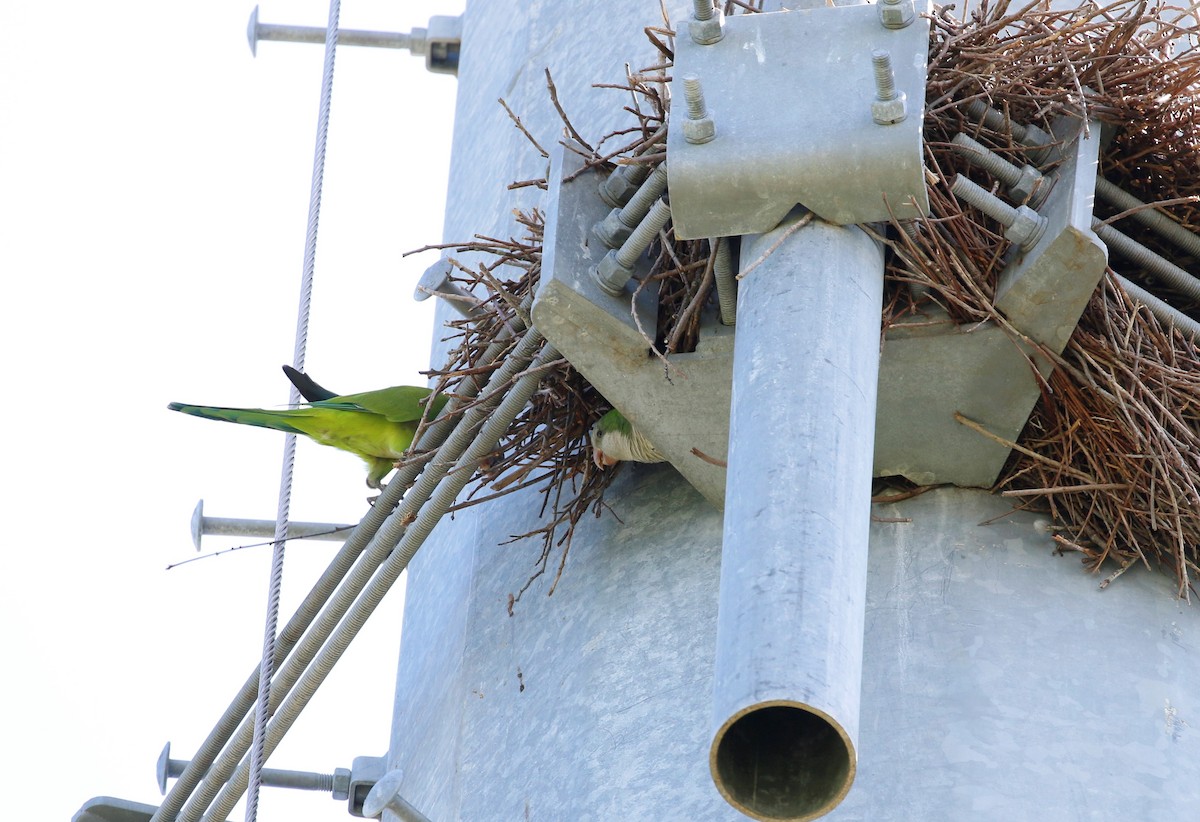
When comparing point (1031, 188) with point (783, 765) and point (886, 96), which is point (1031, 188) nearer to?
point (886, 96)

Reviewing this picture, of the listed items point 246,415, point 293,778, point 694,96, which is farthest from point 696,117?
point 293,778

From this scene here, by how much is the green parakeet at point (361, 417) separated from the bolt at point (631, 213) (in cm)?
157

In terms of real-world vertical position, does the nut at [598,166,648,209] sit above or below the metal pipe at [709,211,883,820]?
above

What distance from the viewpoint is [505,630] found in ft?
14.0

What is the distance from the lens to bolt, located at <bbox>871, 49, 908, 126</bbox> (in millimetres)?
2939

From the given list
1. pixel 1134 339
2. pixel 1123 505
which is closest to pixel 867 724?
pixel 1123 505

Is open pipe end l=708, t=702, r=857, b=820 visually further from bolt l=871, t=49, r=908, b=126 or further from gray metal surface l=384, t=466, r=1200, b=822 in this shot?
bolt l=871, t=49, r=908, b=126

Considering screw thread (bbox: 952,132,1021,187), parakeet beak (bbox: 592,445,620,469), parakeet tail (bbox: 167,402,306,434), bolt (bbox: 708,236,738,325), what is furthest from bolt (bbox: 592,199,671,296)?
parakeet tail (bbox: 167,402,306,434)

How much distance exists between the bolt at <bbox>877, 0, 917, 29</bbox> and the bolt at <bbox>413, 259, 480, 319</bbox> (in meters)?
1.73

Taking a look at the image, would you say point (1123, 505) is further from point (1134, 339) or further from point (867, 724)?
point (867, 724)

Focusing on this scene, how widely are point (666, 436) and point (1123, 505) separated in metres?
1.00

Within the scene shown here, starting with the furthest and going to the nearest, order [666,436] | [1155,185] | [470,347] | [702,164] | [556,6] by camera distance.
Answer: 1. [556,6]
2. [470,347]
3. [1155,185]
4. [666,436]
5. [702,164]

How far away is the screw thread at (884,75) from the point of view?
2936 millimetres

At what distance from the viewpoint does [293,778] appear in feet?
17.7
